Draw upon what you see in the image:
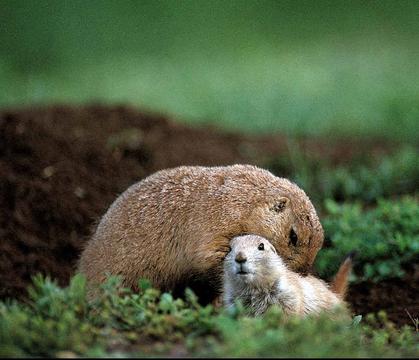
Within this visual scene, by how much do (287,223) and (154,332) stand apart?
173cm

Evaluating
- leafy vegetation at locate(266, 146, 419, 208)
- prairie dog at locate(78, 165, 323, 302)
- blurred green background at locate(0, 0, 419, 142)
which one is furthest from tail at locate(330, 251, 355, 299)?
A: blurred green background at locate(0, 0, 419, 142)

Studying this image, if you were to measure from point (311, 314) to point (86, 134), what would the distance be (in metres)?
4.13

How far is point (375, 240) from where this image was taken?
23.2ft

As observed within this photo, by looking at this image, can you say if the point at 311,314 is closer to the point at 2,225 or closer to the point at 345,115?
the point at 2,225

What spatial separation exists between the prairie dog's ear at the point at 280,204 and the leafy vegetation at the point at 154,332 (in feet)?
3.97

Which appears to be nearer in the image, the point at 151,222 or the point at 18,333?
the point at 18,333

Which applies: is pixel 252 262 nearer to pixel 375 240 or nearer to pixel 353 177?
pixel 375 240

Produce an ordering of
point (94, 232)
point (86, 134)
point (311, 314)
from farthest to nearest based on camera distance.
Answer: point (86, 134) < point (94, 232) < point (311, 314)

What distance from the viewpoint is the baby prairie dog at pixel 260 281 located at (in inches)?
200

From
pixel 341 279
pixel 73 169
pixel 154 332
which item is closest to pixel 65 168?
pixel 73 169

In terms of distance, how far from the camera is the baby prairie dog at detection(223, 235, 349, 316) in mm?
5070

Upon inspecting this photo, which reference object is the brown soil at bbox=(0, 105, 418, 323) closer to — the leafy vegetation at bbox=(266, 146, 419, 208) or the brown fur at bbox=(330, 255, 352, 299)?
the leafy vegetation at bbox=(266, 146, 419, 208)

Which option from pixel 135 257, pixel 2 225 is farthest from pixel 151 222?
pixel 2 225

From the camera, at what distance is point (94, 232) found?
616cm
